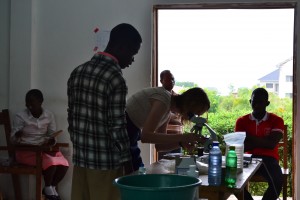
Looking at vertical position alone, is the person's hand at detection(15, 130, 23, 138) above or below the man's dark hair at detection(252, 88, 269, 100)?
below

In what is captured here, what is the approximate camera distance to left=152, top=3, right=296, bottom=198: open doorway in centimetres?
410

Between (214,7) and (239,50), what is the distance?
1.51ft

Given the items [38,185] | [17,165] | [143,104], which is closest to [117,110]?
[143,104]

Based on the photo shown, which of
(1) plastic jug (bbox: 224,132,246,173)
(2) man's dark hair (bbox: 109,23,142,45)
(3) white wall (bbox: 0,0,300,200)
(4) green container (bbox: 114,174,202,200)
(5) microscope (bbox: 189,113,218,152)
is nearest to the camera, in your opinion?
(4) green container (bbox: 114,174,202,200)

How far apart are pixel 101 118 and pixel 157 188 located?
25.6 inches

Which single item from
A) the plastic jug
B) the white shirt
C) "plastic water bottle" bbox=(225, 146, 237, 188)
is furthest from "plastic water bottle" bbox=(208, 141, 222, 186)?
the white shirt

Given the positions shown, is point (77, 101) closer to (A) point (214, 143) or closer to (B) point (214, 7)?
(A) point (214, 143)

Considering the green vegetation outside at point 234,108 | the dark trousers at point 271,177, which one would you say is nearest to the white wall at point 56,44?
the green vegetation outside at point 234,108

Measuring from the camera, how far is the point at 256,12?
13.5 feet

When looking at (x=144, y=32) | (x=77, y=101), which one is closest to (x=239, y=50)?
(x=144, y=32)

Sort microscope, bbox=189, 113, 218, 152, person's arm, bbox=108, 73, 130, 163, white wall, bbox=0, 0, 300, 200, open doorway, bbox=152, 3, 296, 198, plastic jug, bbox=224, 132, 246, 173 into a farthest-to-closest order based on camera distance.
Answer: white wall, bbox=0, 0, 300, 200
open doorway, bbox=152, 3, 296, 198
plastic jug, bbox=224, 132, 246, 173
microscope, bbox=189, 113, 218, 152
person's arm, bbox=108, 73, 130, 163

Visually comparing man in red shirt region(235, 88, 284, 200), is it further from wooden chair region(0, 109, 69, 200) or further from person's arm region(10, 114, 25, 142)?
person's arm region(10, 114, 25, 142)

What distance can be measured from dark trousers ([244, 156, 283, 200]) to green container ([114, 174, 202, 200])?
204 cm

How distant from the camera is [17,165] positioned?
395 cm
